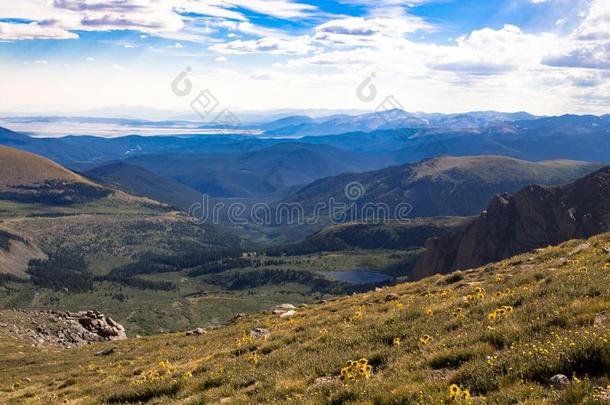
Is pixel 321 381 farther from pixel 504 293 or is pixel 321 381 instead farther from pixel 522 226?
pixel 522 226

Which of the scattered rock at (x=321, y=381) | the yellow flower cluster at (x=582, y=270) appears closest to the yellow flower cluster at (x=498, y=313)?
the scattered rock at (x=321, y=381)

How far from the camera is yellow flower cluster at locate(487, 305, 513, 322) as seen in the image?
1846cm

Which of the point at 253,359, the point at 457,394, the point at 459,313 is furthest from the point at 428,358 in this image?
the point at 253,359

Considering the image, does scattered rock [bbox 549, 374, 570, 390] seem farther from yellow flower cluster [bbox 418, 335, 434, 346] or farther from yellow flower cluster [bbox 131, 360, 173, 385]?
yellow flower cluster [bbox 131, 360, 173, 385]

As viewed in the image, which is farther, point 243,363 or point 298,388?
point 243,363

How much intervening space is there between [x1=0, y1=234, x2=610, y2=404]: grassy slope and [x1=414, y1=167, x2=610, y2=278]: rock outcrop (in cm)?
13868

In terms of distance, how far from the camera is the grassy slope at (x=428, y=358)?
12.6 metres

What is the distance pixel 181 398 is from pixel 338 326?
31.7 feet

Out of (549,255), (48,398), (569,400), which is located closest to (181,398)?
(48,398)

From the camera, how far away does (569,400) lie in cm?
1080

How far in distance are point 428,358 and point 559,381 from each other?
459 centimetres

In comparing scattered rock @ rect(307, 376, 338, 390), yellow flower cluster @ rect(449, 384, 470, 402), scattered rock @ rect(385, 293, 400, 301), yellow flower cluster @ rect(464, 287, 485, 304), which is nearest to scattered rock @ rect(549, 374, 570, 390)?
yellow flower cluster @ rect(449, 384, 470, 402)

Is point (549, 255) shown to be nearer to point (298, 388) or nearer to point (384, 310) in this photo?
point (384, 310)

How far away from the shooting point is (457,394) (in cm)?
1200
